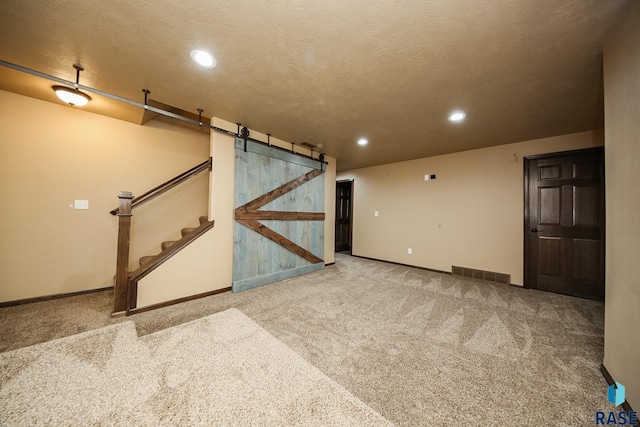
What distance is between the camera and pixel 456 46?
5.54 ft

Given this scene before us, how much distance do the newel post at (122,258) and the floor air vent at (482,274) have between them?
5.24 metres

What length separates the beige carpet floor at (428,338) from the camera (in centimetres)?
132

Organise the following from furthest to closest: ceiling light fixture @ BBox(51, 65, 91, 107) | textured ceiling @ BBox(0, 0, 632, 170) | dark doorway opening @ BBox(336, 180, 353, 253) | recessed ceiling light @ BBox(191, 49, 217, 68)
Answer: dark doorway opening @ BBox(336, 180, 353, 253) < ceiling light fixture @ BBox(51, 65, 91, 107) < recessed ceiling light @ BBox(191, 49, 217, 68) < textured ceiling @ BBox(0, 0, 632, 170)

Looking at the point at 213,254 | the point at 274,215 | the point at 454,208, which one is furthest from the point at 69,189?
the point at 454,208

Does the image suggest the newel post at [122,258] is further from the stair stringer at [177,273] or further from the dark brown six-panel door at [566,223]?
the dark brown six-panel door at [566,223]

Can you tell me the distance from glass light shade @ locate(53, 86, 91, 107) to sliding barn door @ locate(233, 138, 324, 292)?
178 cm

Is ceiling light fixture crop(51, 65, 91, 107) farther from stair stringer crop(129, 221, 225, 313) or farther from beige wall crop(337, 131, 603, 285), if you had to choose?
beige wall crop(337, 131, 603, 285)

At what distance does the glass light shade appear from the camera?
96.6 inches

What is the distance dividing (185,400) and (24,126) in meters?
3.92

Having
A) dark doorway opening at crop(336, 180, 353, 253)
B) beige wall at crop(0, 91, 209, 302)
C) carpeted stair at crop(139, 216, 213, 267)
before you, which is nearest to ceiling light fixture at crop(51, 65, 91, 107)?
beige wall at crop(0, 91, 209, 302)

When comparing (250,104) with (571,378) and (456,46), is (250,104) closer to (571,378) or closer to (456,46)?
(456,46)

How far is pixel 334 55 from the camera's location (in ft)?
5.95

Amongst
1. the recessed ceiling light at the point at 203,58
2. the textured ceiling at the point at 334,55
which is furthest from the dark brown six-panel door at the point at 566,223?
the recessed ceiling light at the point at 203,58

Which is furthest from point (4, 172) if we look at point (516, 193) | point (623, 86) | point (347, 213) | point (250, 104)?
point (516, 193)
